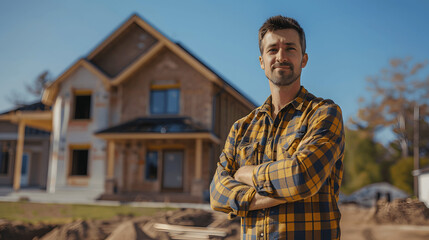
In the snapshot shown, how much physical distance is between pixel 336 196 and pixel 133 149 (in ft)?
53.9

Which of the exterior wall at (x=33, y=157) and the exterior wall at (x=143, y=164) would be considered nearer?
the exterior wall at (x=143, y=164)

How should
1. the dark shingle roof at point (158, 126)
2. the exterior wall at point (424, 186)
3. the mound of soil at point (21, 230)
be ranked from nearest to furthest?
the mound of soil at point (21, 230)
the dark shingle roof at point (158, 126)
the exterior wall at point (424, 186)

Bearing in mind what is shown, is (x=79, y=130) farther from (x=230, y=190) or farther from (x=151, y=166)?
(x=230, y=190)

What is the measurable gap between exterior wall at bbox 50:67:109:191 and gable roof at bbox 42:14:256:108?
384 millimetres

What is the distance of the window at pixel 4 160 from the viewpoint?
24.7 meters

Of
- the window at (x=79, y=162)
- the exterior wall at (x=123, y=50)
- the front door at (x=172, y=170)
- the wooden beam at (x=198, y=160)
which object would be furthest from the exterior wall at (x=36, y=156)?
the wooden beam at (x=198, y=160)

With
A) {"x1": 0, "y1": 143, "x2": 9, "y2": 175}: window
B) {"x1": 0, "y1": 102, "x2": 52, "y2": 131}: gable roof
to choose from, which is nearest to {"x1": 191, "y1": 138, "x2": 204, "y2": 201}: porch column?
{"x1": 0, "y1": 102, "x2": 52, "y2": 131}: gable roof

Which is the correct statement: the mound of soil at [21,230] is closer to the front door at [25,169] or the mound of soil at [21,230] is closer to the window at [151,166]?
the window at [151,166]

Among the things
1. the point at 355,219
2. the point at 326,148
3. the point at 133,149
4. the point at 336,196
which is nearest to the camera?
the point at 326,148

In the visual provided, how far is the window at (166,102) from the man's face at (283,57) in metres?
15.9

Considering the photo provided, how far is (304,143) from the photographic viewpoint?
6.17 feet

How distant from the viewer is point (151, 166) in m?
17.7

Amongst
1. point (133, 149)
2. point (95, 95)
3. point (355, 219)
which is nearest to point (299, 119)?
point (355, 219)

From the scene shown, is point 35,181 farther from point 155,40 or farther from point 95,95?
point 155,40
